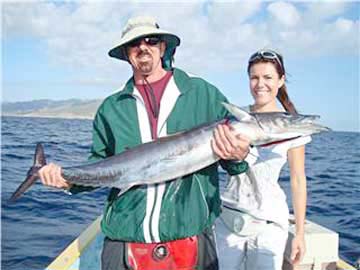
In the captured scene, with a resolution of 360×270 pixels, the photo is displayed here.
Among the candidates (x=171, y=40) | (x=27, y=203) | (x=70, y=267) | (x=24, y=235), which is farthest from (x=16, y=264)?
(x=171, y=40)

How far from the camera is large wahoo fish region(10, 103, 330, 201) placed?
3.08 meters

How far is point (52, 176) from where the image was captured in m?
3.25

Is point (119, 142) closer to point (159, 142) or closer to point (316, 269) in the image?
point (159, 142)

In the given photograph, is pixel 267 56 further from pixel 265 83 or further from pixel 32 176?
pixel 32 176

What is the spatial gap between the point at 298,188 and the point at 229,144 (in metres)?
1.02

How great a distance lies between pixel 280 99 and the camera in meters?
3.95

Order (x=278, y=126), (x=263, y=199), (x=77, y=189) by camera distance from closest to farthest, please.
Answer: (x=278, y=126) < (x=77, y=189) < (x=263, y=199)

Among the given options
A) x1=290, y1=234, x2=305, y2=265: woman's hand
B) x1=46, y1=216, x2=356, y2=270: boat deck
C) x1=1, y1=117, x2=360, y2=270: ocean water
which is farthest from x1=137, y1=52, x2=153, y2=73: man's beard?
x1=1, y1=117, x2=360, y2=270: ocean water

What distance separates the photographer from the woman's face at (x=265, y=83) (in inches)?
145

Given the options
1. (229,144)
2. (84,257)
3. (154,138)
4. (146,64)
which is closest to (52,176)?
(154,138)

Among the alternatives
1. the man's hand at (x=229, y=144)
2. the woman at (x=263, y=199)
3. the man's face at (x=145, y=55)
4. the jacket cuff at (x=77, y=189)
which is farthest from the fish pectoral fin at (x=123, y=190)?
the woman at (x=263, y=199)

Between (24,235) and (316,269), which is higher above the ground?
(316,269)

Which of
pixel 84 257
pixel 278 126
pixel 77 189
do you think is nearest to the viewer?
pixel 278 126

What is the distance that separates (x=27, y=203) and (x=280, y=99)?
852cm
